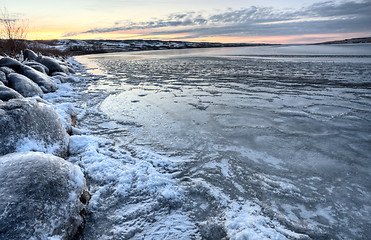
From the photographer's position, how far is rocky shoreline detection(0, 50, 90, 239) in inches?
58.6

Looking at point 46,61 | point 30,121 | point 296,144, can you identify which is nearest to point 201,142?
point 296,144

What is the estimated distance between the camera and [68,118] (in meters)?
3.89

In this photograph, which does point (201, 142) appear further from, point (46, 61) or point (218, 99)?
point (46, 61)

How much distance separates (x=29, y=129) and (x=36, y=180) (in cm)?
114

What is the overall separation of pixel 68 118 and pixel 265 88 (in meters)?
6.17

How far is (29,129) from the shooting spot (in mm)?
2523

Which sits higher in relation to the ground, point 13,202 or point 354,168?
point 13,202

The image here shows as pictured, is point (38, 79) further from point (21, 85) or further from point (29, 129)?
point (29, 129)

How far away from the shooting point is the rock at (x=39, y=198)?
1.46 metres

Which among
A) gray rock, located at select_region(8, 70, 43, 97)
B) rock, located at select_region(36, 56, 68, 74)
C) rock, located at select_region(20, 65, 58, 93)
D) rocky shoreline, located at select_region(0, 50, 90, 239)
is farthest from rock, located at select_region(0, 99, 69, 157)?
rock, located at select_region(36, 56, 68, 74)

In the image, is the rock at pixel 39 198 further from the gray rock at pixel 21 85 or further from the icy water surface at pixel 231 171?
the gray rock at pixel 21 85

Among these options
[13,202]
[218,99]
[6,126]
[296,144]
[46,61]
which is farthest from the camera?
[46,61]

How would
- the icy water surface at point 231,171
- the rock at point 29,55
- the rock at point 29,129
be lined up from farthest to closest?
the rock at point 29,55, the rock at point 29,129, the icy water surface at point 231,171

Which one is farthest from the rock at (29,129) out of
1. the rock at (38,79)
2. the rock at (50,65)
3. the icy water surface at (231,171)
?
the rock at (50,65)
